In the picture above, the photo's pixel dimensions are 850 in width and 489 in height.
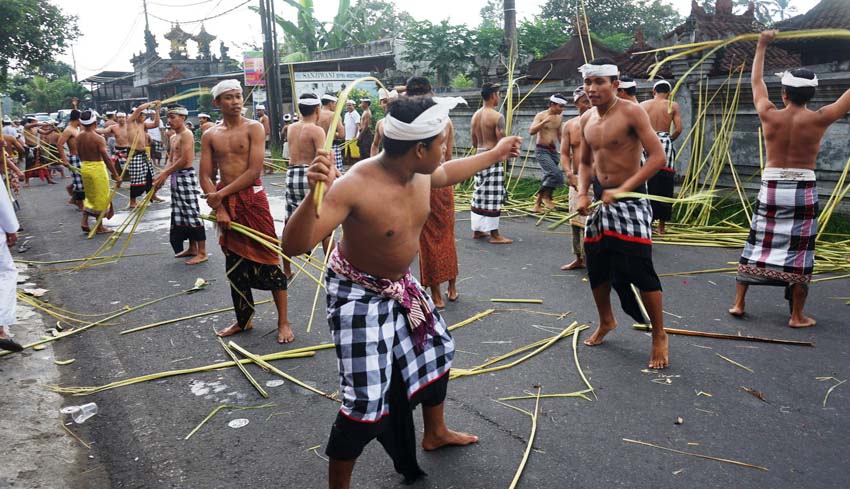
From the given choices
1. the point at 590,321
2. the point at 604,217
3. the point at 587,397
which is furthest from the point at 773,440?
the point at 590,321

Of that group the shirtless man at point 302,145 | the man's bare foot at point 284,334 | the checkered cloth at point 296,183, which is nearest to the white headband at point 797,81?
the man's bare foot at point 284,334

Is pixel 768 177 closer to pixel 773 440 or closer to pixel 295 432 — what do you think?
pixel 773 440

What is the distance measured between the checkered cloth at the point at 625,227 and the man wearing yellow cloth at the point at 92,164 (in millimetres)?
7623

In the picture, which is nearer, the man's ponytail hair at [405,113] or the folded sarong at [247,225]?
the man's ponytail hair at [405,113]

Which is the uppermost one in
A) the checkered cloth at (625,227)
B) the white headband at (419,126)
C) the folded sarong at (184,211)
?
the white headband at (419,126)

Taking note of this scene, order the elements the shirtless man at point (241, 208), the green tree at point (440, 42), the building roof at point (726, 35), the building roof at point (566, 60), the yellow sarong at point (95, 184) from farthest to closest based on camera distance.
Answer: the green tree at point (440, 42)
the building roof at point (566, 60)
the building roof at point (726, 35)
the yellow sarong at point (95, 184)
the shirtless man at point (241, 208)

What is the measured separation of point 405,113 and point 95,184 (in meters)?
8.28

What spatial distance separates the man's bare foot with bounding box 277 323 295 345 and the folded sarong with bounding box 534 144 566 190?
576 centimetres

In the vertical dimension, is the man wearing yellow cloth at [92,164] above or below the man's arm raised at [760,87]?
below

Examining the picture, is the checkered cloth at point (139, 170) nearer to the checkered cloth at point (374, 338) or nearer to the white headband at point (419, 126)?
the checkered cloth at point (374, 338)

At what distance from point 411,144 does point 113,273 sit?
5746 mm

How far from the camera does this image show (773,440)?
309 centimetres

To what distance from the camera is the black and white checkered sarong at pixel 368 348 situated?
247 cm

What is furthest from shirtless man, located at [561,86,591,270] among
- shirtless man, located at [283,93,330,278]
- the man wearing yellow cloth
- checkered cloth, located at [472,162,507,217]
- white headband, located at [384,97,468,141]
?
the man wearing yellow cloth
